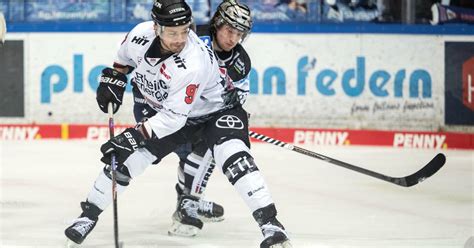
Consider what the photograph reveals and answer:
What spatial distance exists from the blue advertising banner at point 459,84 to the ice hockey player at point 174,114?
389 cm

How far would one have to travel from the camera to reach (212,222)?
540cm

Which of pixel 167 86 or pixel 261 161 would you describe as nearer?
pixel 167 86

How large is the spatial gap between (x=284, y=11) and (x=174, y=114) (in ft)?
14.3

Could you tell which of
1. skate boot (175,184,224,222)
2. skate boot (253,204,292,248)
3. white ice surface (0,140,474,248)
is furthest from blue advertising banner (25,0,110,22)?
skate boot (253,204,292,248)

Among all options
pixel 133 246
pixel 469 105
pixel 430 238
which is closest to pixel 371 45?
pixel 469 105

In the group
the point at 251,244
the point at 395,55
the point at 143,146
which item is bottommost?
the point at 251,244

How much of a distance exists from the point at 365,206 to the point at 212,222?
0.96 m

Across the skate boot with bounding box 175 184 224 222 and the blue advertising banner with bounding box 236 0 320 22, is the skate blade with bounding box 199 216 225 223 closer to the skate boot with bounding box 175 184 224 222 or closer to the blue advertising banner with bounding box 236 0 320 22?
the skate boot with bounding box 175 184 224 222

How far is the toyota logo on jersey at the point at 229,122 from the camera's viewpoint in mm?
4691

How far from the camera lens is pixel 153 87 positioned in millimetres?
4594

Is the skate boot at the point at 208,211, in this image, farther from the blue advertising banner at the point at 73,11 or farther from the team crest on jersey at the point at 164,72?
the blue advertising banner at the point at 73,11

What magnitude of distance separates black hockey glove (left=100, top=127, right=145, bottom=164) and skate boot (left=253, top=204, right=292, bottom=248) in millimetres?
546

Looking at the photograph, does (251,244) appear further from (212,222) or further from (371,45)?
(371,45)

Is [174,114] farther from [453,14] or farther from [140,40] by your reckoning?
[453,14]
